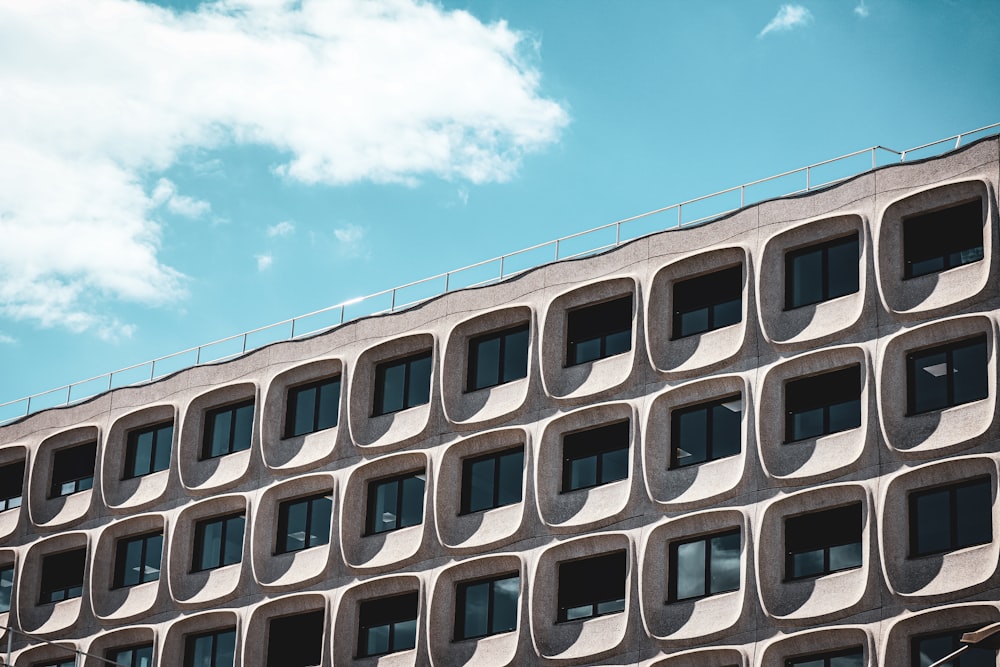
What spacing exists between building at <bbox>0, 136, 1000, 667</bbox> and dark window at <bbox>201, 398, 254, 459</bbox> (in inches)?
3.1

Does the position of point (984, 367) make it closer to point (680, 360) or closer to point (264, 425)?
point (680, 360)

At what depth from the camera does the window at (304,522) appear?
47.1m

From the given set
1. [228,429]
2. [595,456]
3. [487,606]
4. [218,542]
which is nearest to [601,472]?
[595,456]

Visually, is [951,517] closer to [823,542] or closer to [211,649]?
[823,542]

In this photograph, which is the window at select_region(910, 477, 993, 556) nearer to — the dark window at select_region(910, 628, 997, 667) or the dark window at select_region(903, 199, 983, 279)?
the dark window at select_region(910, 628, 997, 667)

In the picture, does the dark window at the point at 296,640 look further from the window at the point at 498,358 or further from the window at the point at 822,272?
the window at the point at 822,272

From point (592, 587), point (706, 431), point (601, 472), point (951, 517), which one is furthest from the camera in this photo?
point (601, 472)

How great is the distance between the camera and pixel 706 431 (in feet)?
135

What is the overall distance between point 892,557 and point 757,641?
3703 mm

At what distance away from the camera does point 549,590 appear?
138ft

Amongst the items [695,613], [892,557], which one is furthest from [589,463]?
[892,557]

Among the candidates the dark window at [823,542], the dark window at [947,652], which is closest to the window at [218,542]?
the dark window at [823,542]

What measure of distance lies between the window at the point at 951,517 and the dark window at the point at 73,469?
27.3 m

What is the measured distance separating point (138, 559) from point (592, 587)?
16149 mm
